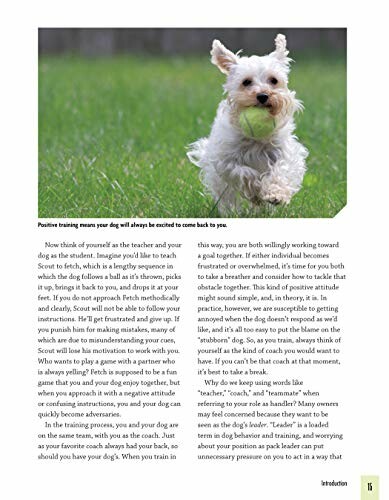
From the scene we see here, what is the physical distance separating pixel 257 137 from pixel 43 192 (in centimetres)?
166

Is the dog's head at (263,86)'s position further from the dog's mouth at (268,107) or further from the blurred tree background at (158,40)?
the blurred tree background at (158,40)

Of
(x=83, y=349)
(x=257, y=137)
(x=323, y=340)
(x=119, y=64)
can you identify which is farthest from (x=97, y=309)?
(x=119, y=64)

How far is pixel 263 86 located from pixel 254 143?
45 cm

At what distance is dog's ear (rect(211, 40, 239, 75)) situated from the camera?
5.50 meters

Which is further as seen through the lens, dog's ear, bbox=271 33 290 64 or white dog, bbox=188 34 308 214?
dog's ear, bbox=271 33 290 64

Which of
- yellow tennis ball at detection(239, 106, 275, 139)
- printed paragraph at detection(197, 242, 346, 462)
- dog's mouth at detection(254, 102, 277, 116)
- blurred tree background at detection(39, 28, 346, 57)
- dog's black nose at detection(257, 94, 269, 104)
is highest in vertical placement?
blurred tree background at detection(39, 28, 346, 57)

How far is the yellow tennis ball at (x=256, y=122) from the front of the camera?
5340 millimetres

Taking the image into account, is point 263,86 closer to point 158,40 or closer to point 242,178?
point 242,178

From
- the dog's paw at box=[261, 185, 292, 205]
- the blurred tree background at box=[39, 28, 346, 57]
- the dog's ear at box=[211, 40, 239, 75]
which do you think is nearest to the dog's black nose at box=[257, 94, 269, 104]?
the dog's ear at box=[211, 40, 239, 75]

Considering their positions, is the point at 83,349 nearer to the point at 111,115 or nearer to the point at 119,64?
the point at 111,115

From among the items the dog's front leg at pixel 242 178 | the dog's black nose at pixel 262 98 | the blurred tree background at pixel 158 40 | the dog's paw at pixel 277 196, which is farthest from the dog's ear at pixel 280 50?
the blurred tree background at pixel 158 40

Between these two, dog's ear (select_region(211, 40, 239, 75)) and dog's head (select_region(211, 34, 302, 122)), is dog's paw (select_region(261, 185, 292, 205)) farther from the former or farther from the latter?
dog's ear (select_region(211, 40, 239, 75))

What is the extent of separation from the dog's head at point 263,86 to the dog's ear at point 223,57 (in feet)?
0.09

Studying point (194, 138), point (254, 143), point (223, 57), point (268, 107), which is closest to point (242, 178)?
point (254, 143)
